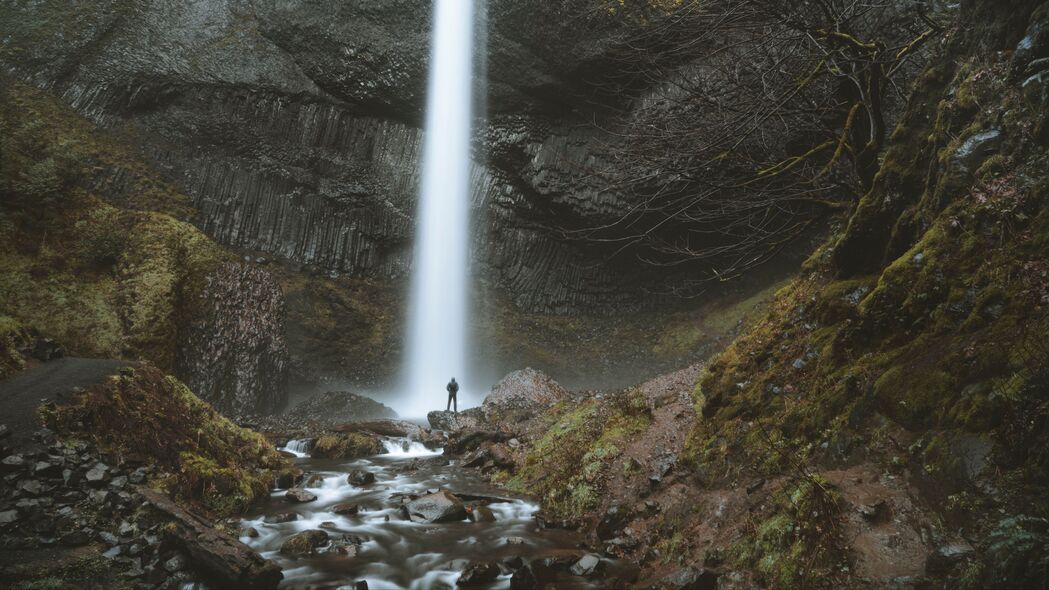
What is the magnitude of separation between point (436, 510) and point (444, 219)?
1907 centimetres

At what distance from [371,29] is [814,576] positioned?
80.6 feet

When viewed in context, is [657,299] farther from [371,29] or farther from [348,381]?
[371,29]

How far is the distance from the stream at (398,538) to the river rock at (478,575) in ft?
0.17

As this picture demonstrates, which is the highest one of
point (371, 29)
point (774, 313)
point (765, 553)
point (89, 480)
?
point (371, 29)

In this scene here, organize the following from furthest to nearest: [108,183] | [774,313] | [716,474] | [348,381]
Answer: [348,381]
[108,183]
[774,313]
[716,474]

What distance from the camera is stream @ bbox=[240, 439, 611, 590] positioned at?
16.8ft

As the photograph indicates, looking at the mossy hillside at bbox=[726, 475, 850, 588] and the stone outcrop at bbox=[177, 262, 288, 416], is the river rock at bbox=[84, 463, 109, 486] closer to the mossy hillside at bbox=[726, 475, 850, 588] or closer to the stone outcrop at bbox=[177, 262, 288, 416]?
the mossy hillside at bbox=[726, 475, 850, 588]

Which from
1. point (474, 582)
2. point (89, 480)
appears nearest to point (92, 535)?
point (89, 480)

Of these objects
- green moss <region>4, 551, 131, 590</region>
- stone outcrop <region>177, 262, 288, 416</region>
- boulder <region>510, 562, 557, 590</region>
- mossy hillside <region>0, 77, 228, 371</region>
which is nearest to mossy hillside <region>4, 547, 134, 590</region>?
green moss <region>4, 551, 131, 590</region>

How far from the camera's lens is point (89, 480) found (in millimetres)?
5316

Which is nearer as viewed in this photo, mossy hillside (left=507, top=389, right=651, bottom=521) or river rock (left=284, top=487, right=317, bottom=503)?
mossy hillside (left=507, top=389, right=651, bottom=521)

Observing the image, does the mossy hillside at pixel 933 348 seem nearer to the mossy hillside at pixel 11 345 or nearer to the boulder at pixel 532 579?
the boulder at pixel 532 579

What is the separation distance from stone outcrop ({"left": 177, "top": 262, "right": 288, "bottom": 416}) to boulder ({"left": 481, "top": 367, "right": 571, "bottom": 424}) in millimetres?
6735

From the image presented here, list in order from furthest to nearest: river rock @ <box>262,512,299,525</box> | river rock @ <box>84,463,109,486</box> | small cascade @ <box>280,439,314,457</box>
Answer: small cascade @ <box>280,439,314,457</box>, river rock @ <box>262,512,299,525</box>, river rock @ <box>84,463,109,486</box>
